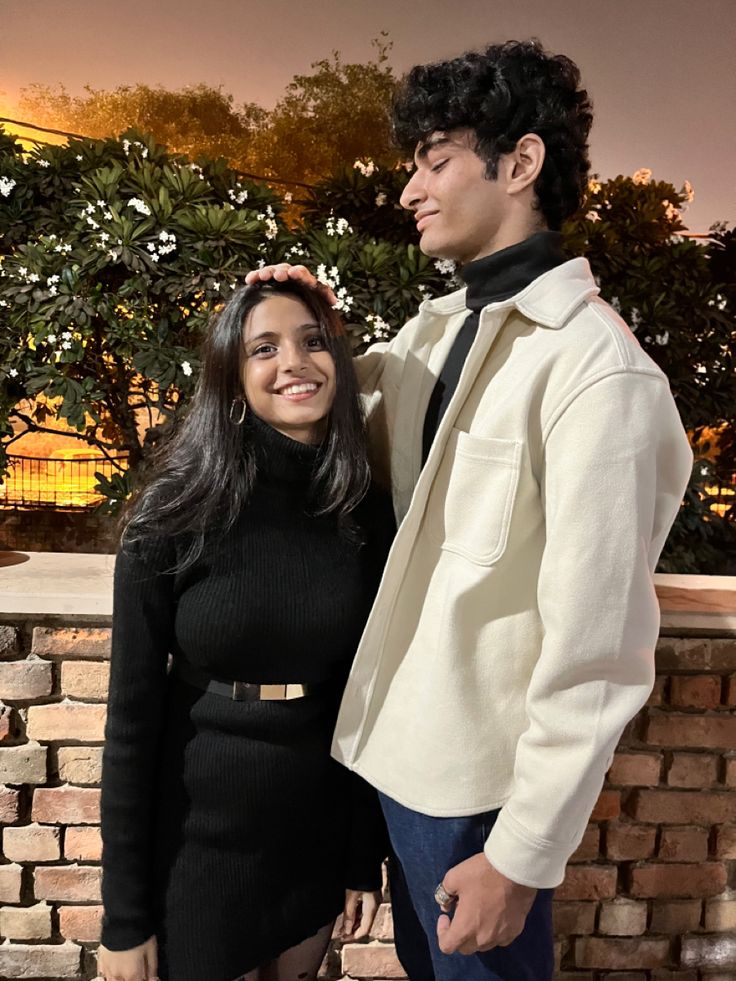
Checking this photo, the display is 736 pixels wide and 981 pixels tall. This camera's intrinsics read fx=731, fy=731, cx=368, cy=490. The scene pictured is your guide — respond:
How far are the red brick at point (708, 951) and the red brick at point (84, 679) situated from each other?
1588 mm

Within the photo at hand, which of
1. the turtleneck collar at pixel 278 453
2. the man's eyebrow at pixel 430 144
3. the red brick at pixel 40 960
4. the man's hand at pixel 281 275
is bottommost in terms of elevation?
the red brick at pixel 40 960

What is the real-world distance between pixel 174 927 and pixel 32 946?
907mm

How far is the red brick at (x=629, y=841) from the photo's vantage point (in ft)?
5.90

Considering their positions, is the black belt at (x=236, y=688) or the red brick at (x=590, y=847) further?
the red brick at (x=590, y=847)

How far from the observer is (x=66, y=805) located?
5.72ft

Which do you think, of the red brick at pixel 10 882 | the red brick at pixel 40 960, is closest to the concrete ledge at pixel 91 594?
the red brick at pixel 10 882

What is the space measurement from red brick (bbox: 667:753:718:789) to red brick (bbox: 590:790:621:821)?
0.44ft

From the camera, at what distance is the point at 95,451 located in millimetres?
2922

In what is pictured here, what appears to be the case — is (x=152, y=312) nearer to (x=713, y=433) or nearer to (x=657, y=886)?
(x=657, y=886)

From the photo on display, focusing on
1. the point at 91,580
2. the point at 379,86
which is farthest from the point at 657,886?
the point at 379,86

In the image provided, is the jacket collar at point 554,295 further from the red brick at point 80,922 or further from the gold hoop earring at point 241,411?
the red brick at point 80,922

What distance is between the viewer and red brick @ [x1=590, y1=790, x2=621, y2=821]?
1785 mm

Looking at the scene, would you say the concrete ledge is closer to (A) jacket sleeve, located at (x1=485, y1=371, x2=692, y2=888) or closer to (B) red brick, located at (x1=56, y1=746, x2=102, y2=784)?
(B) red brick, located at (x1=56, y1=746, x2=102, y2=784)

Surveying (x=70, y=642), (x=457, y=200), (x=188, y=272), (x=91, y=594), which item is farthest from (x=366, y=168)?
(x=70, y=642)
